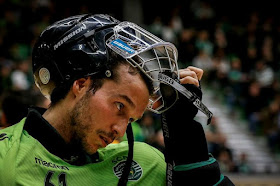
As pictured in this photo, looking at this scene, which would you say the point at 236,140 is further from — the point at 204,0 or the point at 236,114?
the point at 204,0

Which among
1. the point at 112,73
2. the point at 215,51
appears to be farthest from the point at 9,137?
the point at 215,51

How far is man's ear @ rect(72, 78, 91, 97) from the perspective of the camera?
162cm

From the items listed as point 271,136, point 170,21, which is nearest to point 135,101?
point 271,136

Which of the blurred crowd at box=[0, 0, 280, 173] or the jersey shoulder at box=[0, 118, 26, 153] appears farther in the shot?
the blurred crowd at box=[0, 0, 280, 173]

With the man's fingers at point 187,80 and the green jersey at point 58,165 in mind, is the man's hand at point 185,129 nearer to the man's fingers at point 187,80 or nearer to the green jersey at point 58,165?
the man's fingers at point 187,80

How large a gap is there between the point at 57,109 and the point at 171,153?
433 millimetres

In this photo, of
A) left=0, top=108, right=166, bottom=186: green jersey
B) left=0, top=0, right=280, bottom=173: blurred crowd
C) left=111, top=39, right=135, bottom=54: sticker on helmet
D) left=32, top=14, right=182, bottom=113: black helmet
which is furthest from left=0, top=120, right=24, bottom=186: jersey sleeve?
left=0, top=0, right=280, bottom=173: blurred crowd

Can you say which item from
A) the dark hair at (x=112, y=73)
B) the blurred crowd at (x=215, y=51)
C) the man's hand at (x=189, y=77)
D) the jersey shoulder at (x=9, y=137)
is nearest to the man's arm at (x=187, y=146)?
the man's hand at (x=189, y=77)

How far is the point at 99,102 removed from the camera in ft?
5.27

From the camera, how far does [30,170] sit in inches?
60.1

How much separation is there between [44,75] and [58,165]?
32cm

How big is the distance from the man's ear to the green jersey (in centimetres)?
17

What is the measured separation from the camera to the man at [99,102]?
5.25 ft

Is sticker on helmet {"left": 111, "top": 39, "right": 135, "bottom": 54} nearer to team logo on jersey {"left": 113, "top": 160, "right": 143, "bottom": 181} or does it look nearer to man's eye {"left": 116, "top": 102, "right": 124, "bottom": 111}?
man's eye {"left": 116, "top": 102, "right": 124, "bottom": 111}
